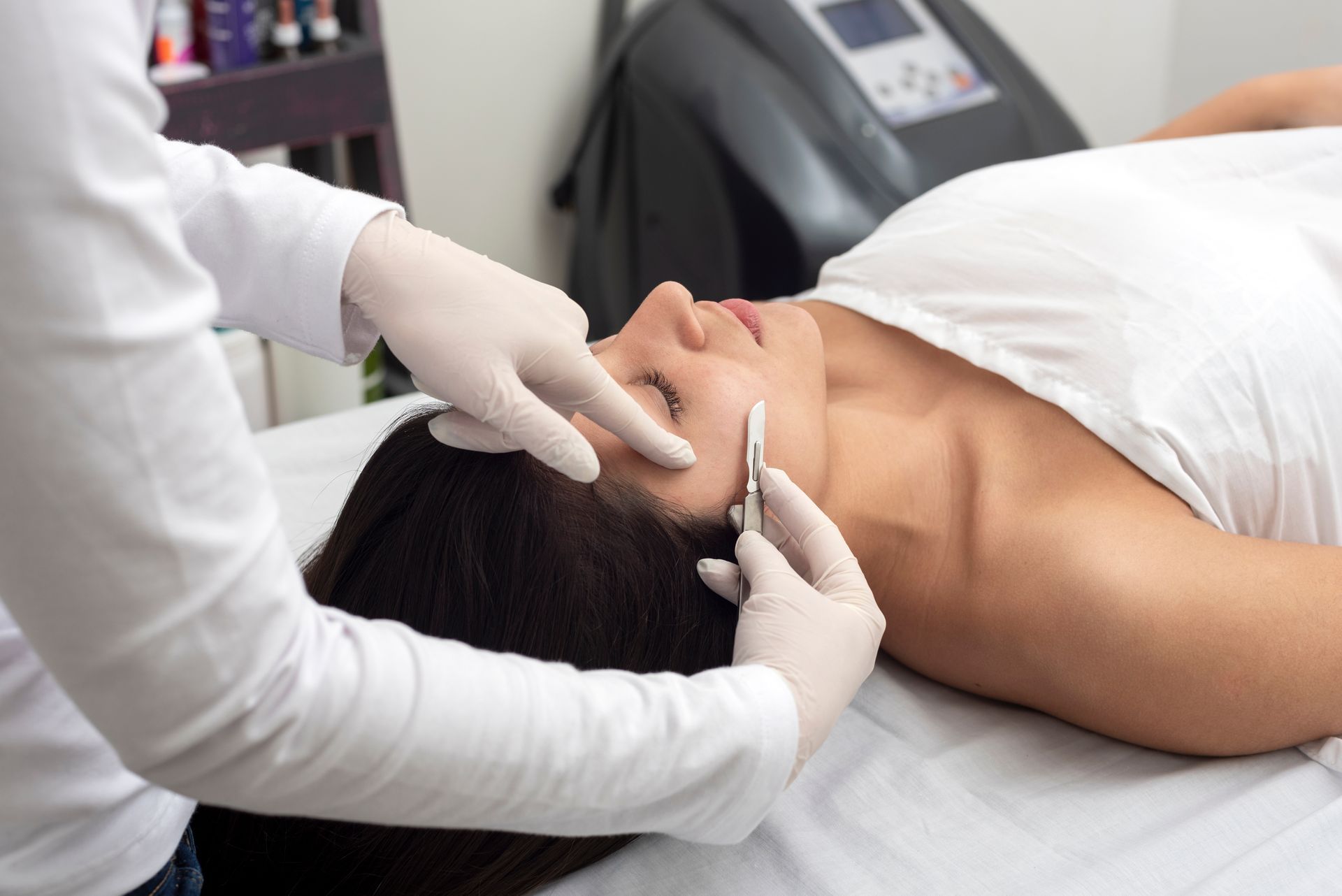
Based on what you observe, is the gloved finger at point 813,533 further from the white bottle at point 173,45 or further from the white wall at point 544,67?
the white wall at point 544,67

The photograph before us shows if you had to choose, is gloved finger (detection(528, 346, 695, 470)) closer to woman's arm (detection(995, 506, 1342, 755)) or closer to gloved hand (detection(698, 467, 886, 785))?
gloved hand (detection(698, 467, 886, 785))

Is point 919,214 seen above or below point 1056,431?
above

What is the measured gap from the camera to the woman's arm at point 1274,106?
5.12 feet

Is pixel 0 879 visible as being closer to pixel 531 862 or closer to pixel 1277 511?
pixel 531 862

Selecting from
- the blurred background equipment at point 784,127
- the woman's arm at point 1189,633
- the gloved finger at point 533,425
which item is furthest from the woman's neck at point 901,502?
the blurred background equipment at point 784,127

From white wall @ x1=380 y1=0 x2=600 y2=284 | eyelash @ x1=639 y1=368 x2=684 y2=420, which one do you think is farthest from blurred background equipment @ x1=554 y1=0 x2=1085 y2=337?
eyelash @ x1=639 y1=368 x2=684 y2=420

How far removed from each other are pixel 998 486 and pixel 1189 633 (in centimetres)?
24

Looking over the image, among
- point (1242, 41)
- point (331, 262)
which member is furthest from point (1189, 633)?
point (1242, 41)

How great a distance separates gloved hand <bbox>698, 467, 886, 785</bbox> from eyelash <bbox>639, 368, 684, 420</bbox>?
11cm

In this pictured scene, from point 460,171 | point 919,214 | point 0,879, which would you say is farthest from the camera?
→ point 460,171

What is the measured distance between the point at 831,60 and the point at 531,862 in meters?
1.48

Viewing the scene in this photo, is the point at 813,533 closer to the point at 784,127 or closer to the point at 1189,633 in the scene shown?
the point at 1189,633

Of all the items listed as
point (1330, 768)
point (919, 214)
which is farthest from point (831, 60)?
point (1330, 768)

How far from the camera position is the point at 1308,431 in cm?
114
